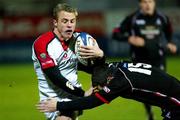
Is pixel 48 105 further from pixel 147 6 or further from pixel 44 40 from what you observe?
pixel 147 6

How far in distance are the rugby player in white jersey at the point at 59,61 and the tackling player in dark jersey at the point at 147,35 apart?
3869mm

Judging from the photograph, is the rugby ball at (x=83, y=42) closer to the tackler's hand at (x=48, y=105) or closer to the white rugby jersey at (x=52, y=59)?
the white rugby jersey at (x=52, y=59)

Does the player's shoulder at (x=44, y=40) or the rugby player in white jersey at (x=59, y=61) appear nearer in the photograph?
the rugby player in white jersey at (x=59, y=61)

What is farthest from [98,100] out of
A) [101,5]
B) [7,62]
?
[101,5]

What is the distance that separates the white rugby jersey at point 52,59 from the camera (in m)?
7.33

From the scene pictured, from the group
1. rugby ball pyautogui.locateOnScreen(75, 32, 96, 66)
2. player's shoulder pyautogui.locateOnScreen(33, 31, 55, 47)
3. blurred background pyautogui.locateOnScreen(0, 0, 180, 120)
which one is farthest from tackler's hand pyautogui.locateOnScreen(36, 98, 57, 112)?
blurred background pyautogui.locateOnScreen(0, 0, 180, 120)

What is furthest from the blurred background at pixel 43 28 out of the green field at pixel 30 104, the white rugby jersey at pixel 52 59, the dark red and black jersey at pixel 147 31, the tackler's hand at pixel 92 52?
the tackler's hand at pixel 92 52

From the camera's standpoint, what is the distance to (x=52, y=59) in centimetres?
731

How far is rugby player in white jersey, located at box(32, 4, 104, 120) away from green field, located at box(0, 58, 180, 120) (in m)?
0.73

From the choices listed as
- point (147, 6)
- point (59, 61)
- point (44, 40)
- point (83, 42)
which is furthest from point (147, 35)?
point (83, 42)

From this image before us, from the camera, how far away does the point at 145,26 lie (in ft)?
37.8

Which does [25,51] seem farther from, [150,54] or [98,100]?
[98,100]

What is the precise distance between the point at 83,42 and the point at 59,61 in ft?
1.81

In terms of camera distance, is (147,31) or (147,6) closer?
(147,6)
